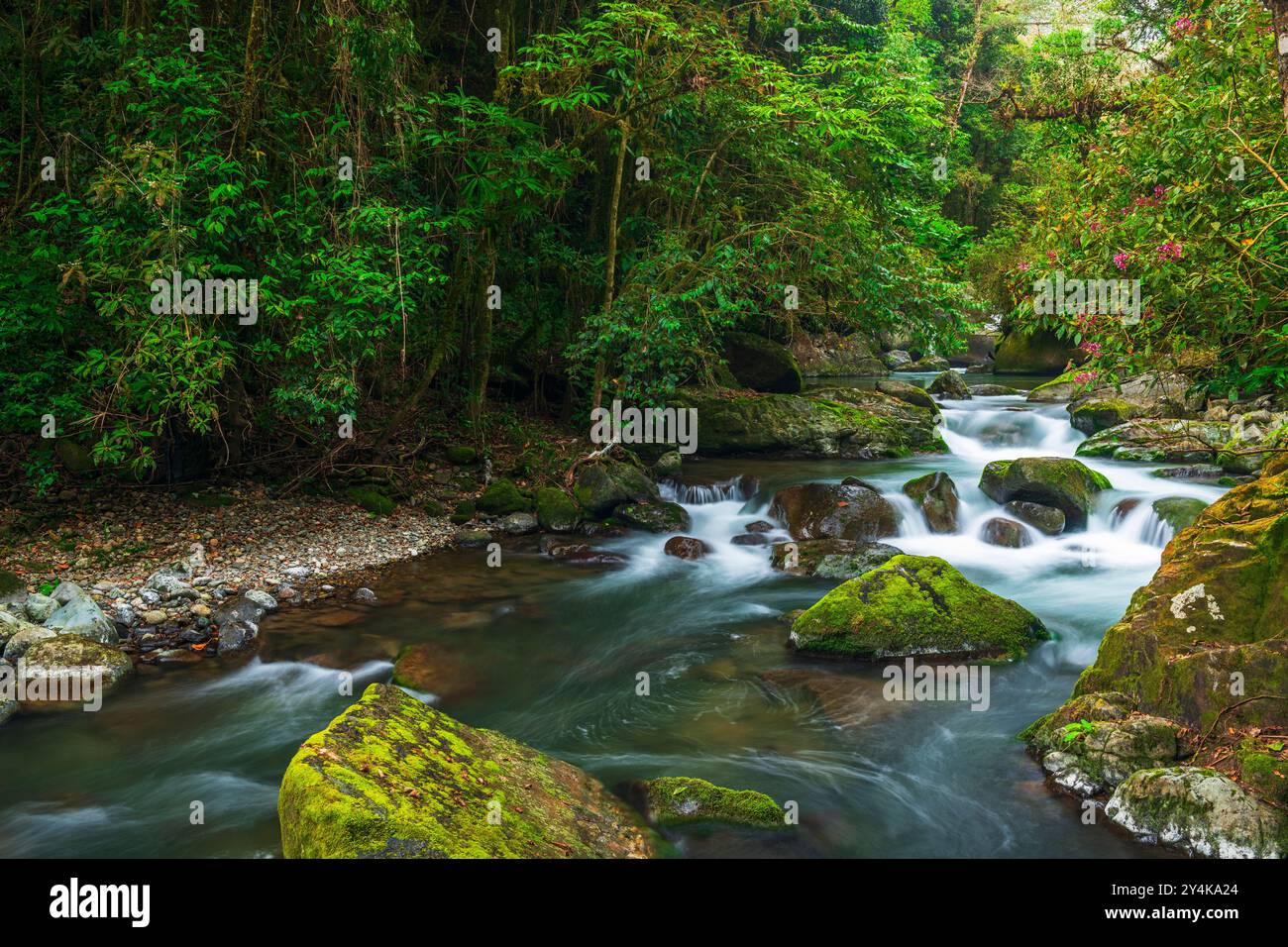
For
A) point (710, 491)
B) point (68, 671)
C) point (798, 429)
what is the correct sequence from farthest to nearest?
1. point (798, 429)
2. point (710, 491)
3. point (68, 671)

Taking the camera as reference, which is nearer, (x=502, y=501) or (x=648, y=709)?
(x=648, y=709)

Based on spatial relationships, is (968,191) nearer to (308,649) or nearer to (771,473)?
(771,473)

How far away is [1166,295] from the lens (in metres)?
5.45

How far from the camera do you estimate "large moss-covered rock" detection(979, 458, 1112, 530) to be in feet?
36.1

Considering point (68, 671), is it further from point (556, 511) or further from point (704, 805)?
point (556, 511)

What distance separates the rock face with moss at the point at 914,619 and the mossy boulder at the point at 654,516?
4.04 m

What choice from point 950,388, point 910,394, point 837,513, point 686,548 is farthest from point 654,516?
point 950,388

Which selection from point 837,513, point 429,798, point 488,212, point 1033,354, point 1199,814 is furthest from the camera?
point 1033,354

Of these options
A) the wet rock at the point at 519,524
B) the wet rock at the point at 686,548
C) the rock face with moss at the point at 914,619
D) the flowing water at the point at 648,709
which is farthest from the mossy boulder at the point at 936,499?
the wet rock at the point at 519,524

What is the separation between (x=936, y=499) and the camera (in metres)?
11.5

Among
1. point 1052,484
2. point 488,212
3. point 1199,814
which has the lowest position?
point 1199,814

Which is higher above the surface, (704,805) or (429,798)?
(429,798)

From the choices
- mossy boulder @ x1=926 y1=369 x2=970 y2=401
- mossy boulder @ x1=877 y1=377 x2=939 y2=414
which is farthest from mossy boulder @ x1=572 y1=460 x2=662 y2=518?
mossy boulder @ x1=926 y1=369 x2=970 y2=401

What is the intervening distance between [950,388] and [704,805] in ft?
56.4
